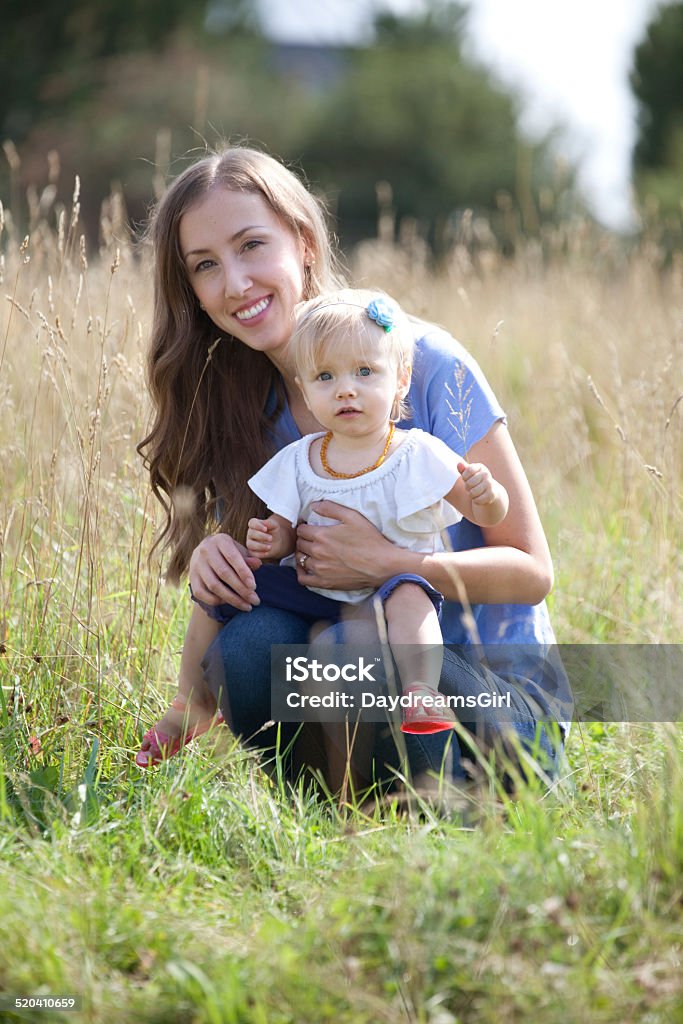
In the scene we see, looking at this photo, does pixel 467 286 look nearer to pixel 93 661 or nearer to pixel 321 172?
pixel 93 661

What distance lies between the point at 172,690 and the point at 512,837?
97 cm

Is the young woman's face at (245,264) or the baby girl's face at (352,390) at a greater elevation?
the young woman's face at (245,264)

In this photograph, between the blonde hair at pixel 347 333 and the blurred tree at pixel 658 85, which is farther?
the blurred tree at pixel 658 85

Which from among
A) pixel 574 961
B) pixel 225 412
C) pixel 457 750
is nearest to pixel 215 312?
pixel 225 412

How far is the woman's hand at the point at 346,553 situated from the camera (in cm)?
208

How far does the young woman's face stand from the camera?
7.72ft

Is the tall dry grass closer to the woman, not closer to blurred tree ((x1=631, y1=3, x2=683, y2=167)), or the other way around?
the woman

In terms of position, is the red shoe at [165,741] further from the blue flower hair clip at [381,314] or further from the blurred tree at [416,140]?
the blurred tree at [416,140]

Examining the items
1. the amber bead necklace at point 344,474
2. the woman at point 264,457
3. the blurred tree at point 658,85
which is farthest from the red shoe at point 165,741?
the blurred tree at point 658,85

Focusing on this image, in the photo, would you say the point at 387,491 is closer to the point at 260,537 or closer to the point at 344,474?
the point at 344,474

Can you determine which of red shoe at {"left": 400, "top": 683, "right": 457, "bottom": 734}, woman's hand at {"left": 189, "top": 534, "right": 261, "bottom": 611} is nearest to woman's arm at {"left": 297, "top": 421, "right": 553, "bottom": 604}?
woman's hand at {"left": 189, "top": 534, "right": 261, "bottom": 611}

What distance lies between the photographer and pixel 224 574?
212 centimetres

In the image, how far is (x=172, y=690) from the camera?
8.11 ft

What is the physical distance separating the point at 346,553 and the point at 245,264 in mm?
711
